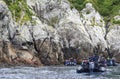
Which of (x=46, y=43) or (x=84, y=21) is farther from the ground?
(x=84, y=21)

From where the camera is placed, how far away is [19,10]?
99500 mm

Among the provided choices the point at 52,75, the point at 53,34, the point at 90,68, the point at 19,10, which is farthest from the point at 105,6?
the point at 52,75

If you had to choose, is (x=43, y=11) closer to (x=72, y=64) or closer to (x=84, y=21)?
(x=84, y=21)

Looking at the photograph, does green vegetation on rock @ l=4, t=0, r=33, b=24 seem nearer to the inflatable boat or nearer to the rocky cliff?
the rocky cliff

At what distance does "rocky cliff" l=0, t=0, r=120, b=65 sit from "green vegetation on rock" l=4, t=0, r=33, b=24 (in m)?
1.52

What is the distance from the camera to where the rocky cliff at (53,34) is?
293ft

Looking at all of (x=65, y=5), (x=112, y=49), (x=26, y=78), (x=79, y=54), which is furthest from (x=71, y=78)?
(x=65, y=5)

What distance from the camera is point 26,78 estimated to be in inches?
2254

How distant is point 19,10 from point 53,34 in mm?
11672

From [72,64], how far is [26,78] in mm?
37308

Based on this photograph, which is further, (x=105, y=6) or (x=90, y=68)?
(x=105, y=6)

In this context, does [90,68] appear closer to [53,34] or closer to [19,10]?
[53,34]

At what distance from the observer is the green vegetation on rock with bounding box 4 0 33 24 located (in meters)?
96.1

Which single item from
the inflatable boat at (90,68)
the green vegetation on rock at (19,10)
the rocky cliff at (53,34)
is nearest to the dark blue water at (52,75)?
the inflatable boat at (90,68)
